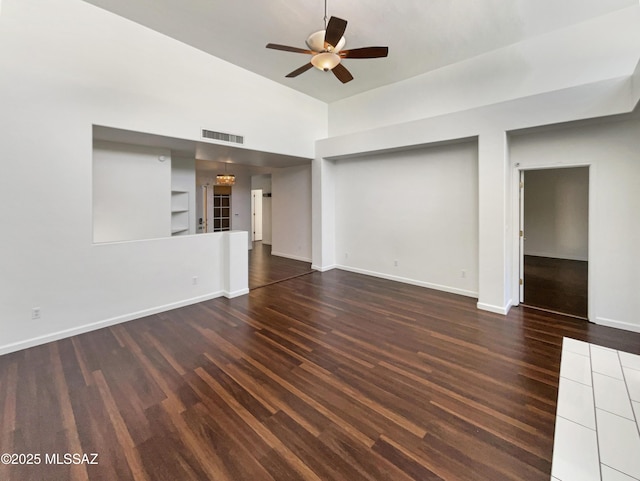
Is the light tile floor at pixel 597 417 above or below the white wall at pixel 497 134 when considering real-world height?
below

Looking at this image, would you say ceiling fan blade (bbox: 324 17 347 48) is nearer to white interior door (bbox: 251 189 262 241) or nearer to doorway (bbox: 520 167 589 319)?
doorway (bbox: 520 167 589 319)

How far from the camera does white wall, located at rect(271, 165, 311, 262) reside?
7402mm

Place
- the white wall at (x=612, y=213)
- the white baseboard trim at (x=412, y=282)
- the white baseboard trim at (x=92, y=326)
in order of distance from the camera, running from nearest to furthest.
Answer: the white baseboard trim at (x=92, y=326) < the white wall at (x=612, y=213) < the white baseboard trim at (x=412, y=282)

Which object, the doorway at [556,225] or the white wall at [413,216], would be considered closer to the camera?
the white wall at [413,216]

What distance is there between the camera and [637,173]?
3348mm

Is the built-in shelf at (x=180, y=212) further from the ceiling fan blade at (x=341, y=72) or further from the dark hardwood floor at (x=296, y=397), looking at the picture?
the ceiling fan blade at (x=341, y=72)

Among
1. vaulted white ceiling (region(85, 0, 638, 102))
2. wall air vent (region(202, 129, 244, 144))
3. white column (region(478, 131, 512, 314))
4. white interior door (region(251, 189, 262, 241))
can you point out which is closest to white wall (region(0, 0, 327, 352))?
wall air vent (region(202, 129, 244, 144))

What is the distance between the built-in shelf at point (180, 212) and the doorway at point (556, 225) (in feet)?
24.9

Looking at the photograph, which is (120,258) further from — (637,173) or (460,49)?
(637,173)

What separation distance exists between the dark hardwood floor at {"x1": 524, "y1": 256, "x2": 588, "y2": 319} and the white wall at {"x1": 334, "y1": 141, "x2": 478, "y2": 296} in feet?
3.77

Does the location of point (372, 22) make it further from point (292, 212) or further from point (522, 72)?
point (292, 212)

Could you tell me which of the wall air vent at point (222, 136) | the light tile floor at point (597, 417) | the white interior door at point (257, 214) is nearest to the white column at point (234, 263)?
the wall air vent at point (222, 136)

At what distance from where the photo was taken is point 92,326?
3510 mm

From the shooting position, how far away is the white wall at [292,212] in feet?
24.3
